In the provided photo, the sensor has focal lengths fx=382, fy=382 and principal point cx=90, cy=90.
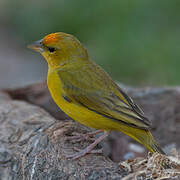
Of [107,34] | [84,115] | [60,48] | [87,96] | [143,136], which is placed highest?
[107,34]

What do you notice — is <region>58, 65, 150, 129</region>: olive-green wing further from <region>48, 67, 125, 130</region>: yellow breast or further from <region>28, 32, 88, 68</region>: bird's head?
<region>28, 32, 88, 68</region>: bird's head

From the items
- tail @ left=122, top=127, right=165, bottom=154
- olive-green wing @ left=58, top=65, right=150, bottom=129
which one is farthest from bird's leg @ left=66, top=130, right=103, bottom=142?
tail @ left=122, top=127, right=165, bottom=154

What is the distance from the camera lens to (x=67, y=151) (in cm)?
424

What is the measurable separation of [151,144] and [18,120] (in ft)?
6.77

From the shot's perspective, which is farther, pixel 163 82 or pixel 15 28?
pixel 15 28

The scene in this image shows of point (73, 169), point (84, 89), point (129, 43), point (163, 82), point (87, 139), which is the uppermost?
point (129, 43)

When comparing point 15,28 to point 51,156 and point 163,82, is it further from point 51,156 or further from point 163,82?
point 51,156

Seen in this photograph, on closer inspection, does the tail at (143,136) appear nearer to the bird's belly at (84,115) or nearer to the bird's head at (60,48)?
the bird's belly at (84,115)

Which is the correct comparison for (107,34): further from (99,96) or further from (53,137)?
(53,137)

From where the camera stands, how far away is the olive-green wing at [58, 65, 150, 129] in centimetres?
437

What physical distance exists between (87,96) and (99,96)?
14 cm

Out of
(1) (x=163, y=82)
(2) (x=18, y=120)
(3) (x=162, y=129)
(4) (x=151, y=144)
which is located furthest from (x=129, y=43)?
(4) (x=151, y=144)

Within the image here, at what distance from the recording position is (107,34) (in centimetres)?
1034

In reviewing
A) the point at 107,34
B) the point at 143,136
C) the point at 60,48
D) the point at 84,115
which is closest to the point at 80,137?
the point at 84,115
